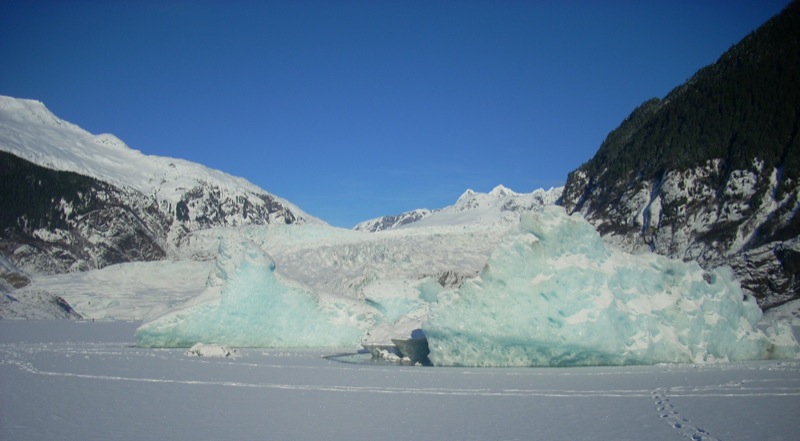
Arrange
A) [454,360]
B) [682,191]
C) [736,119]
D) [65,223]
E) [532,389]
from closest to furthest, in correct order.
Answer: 1. [532,389]
2. [454,360]
3. [682,191]
4. [736,119]
5. [65,223]

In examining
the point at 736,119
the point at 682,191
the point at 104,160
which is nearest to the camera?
the point at 682,191

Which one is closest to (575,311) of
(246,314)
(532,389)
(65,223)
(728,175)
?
(532,389)

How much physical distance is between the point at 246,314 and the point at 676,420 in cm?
1502

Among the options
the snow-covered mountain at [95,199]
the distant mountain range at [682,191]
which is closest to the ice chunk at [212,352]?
the distant mountain range at [682,191]

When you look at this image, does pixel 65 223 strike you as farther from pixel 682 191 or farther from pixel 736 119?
pixel 736 119

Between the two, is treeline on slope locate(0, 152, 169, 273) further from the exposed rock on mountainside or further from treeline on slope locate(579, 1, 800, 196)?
treeline on slope locate(579, 1, 800, 196)

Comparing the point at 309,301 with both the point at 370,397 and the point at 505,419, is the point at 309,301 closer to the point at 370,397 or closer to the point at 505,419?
the point at 370,397

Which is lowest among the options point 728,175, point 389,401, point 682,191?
point 389,401

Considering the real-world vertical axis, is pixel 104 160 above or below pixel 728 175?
above

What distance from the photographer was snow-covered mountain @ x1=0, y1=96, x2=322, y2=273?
9631cm

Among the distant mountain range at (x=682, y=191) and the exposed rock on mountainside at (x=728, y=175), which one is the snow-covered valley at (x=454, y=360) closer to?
the distant mountain range at (x=682, y=191)

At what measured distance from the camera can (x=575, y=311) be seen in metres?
14.9

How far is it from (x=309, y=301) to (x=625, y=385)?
476 inches

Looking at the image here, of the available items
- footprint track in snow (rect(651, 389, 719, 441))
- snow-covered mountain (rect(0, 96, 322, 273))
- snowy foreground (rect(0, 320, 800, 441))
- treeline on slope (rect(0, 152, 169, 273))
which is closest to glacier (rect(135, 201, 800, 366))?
snowy foreground (rect(0, 320, 800, 441))
